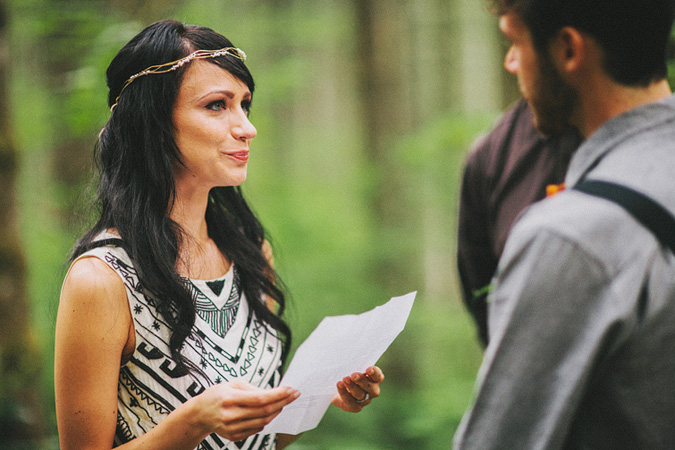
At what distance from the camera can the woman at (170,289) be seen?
1.68 meters

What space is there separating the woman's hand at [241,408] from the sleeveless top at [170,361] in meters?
0.25

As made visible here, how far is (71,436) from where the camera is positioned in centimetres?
170

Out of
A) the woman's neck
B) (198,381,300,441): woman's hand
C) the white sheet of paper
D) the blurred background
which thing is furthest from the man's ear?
the blurred background

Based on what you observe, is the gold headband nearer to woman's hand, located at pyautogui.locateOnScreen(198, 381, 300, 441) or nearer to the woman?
the woman

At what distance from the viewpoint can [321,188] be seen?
11977mm

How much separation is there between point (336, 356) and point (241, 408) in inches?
12.1

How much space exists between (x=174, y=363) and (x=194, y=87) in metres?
0.96

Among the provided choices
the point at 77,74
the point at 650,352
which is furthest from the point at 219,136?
the point at 77,74

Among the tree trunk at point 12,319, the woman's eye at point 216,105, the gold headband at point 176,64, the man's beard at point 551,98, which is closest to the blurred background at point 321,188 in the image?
the tree trunk at point 12,319

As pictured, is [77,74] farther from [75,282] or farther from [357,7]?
[357,7]

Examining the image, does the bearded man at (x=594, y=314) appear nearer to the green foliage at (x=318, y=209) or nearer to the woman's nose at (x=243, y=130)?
the woman's nose at (x=243, y=130)

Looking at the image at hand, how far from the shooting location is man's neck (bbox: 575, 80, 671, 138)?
4.53ft

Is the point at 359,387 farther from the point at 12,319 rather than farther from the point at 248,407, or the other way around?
the point at 12,319

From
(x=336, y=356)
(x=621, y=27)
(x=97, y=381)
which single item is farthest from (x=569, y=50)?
(x=97, y=381)
